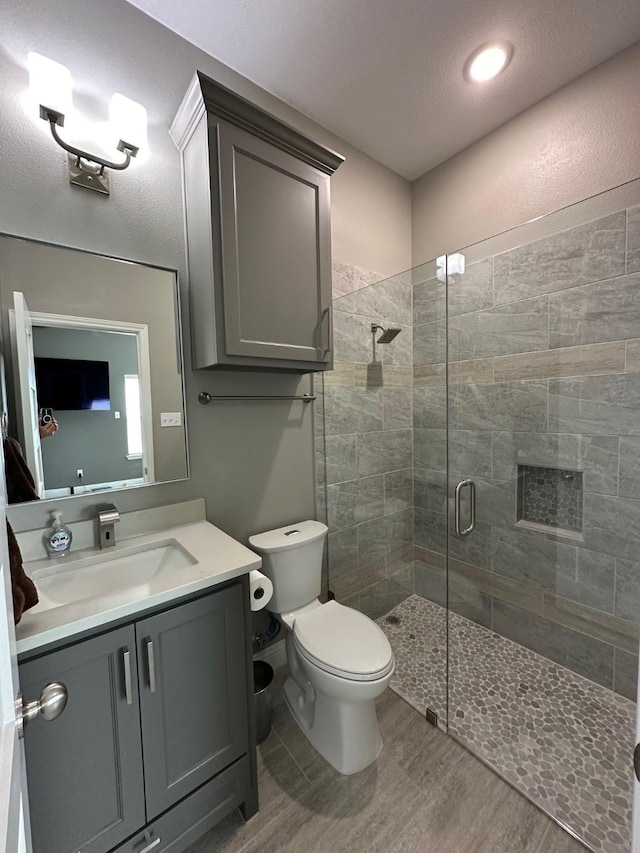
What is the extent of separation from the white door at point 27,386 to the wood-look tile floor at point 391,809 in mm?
1384

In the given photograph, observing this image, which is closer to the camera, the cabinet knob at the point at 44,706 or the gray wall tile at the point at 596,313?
the cabinet knob at the point at 44,706

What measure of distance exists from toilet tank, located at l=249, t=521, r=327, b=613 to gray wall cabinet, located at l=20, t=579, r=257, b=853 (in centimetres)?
44

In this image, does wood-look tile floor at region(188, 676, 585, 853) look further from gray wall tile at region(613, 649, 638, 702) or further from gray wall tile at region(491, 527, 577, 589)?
gray wall tile at region(491, 527, 577, 589)

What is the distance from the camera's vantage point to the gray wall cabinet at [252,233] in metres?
1.32

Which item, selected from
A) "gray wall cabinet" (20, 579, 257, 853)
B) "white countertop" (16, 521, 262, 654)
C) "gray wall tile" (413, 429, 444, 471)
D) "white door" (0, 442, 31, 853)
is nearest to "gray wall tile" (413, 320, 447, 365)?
"gray wall tile" (413, 429, 444, 471)

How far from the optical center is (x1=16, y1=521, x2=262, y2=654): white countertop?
0.85 m

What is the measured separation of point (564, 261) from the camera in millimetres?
1780

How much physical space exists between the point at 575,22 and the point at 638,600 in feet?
8.37

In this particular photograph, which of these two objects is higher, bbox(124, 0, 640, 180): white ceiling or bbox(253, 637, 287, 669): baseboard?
bbox(124, 0, 640, 180): white ceiling

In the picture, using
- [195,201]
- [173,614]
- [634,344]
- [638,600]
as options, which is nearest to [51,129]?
[195,201]

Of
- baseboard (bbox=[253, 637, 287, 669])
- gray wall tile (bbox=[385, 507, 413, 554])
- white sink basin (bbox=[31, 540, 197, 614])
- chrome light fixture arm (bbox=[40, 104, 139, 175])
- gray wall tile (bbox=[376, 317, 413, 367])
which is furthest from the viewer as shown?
gray wall tile (bbox=[385, 507, 413, 554])

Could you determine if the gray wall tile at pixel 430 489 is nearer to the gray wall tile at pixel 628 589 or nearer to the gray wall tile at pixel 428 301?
the gray wall tile at pixel 628 589

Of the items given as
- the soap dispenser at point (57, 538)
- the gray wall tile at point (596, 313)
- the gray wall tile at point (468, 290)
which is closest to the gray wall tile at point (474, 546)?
the gray wall tile at point (596, 313)

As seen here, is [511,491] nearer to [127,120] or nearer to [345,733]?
[345,733]
